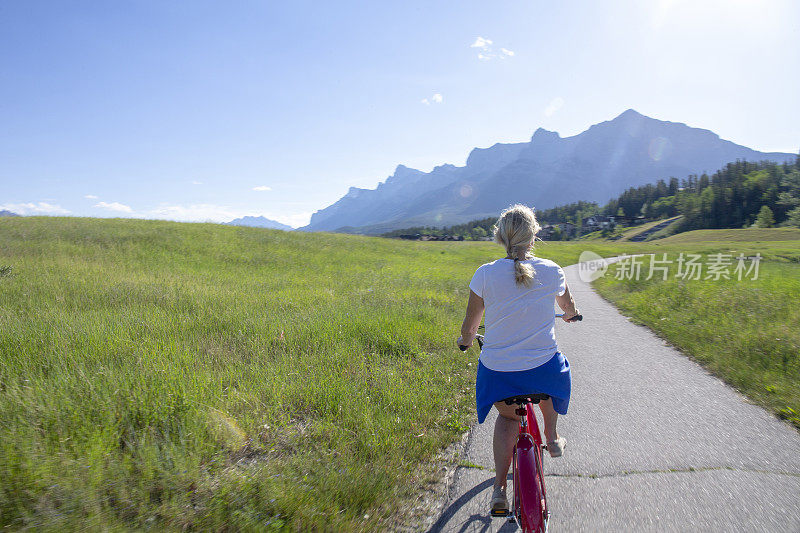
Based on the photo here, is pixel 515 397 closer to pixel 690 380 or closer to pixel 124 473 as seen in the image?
pixel 124 473

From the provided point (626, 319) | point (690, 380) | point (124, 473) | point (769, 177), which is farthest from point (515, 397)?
point (769, 177)

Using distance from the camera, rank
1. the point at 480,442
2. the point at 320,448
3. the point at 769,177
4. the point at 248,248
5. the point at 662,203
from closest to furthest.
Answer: the point at 320,448 < the point at 480,442 < the point at 248,248 < the point at 769,177 < the point at 662,203

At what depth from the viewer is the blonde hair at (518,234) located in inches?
95.5

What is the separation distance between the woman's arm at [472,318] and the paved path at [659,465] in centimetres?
139

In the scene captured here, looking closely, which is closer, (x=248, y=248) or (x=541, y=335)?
(x=541, y=335)

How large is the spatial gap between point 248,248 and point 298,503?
778 inches

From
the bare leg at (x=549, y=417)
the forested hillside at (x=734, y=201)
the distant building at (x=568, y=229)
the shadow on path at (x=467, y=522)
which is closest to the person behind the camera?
the shadow on path at (x=467, y=522)

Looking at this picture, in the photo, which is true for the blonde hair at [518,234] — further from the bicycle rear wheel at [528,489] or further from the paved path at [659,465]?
the paved path at [659,465]

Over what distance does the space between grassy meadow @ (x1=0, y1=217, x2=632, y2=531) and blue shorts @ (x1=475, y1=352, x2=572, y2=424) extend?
1193mm

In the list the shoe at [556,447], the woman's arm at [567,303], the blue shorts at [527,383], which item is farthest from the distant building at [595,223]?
the blue shorts at [527,383]

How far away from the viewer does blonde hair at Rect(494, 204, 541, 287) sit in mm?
2426

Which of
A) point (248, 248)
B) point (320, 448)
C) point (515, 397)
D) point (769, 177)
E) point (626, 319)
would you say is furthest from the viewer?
point (769, 177)

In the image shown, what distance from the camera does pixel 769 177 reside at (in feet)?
295

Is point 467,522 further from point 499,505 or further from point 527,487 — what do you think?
point 527,487
